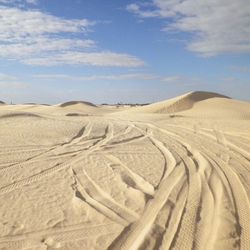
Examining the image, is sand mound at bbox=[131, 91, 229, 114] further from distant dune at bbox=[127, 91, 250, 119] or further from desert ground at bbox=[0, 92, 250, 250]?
desert ground at bbox=[0, 92, 250, 250]

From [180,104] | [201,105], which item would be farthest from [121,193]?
[180,104]

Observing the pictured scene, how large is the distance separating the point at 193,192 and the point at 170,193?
0.45 m

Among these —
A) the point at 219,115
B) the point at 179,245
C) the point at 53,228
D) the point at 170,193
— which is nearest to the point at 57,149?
the point at 170,193

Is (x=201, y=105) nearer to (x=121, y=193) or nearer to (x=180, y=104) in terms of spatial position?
(x=180, y=104)

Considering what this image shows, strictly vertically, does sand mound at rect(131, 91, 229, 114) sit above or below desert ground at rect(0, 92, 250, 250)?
below

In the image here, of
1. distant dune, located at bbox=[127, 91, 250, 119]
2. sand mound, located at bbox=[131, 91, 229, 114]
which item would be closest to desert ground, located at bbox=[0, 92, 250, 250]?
distant dune, located at bbox=[127, 91, 250, 119]

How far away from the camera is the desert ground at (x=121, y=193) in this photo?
5.24 meters

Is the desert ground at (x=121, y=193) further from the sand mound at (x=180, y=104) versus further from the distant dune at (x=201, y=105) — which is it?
the sand mound at (x=180, y=104)

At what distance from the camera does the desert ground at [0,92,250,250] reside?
5.24m

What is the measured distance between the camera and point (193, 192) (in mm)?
7133

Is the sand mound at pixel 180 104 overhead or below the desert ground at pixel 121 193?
below

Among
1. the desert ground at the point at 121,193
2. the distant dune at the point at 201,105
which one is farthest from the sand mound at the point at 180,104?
the desert ground at the point at 121,193

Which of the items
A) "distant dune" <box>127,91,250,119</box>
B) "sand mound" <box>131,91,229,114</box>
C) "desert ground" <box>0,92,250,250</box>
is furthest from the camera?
"sand mound" <box>131,91,229,114</box>

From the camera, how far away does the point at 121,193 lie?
7008 millimetres
